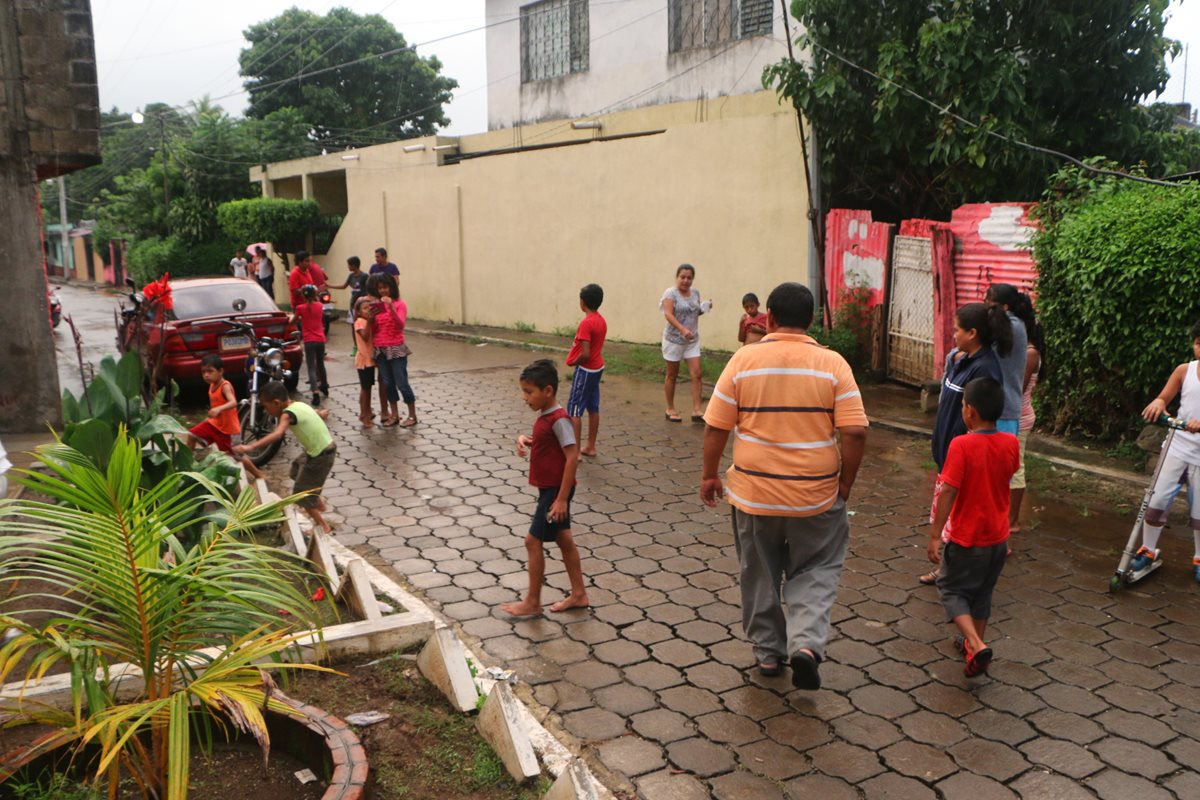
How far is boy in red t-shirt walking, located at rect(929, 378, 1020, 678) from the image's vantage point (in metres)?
4.56

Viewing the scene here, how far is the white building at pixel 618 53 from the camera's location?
16.2 metres

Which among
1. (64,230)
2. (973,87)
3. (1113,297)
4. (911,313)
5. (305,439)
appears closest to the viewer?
(305,439)

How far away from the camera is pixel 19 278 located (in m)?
9.42

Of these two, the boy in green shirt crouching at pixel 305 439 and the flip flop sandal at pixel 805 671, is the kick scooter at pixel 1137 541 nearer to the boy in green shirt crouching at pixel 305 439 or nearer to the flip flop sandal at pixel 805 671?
the flip flop sandal at pixel 805 671

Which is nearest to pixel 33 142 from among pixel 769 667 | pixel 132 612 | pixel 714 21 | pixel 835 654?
pixel 132 612

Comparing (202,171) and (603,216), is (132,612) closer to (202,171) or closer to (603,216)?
(603,216)

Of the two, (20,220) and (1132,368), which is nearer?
(1132,368)

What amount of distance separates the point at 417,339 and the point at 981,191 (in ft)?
35.0

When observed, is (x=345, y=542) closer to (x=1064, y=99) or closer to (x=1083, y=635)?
(x=1083, y=635)

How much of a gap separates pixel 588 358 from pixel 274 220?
64.8 ft

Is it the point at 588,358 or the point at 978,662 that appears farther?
the point at 588,358

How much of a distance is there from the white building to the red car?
8419 mm

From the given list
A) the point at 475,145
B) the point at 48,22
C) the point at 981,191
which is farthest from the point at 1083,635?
the point at 475,145

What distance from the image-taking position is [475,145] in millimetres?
21031
